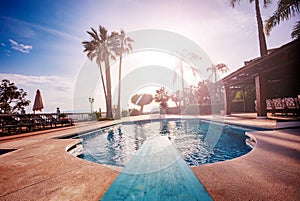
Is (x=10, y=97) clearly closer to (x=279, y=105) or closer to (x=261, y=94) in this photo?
(x=261, y=94)

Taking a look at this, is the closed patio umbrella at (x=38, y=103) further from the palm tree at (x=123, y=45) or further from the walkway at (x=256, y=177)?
the walkway at (x=256, y=177)

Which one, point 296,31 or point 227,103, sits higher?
point 296,31

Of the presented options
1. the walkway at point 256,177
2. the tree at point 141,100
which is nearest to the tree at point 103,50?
the walkway at point 256,177

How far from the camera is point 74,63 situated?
12.4 m

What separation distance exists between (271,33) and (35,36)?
1469 centimetres

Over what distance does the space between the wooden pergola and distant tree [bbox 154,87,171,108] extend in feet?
72.4

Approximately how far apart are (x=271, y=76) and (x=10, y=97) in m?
26.0

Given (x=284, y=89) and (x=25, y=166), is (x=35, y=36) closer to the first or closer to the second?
A: (x=25, y=166)

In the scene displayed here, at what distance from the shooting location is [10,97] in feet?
56.1

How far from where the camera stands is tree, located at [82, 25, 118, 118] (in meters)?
17.8

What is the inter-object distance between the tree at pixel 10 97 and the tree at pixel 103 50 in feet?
30.0

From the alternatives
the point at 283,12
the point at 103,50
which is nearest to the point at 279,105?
the point at 283,12

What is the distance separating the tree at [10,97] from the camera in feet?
54.3

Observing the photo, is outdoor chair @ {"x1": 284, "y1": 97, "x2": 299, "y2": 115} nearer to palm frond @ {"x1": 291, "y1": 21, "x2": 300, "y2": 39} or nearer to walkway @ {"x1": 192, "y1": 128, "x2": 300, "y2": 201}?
walkway @ {"x1": 192, "y1": 128, "x2": 300, "y2": 201}
